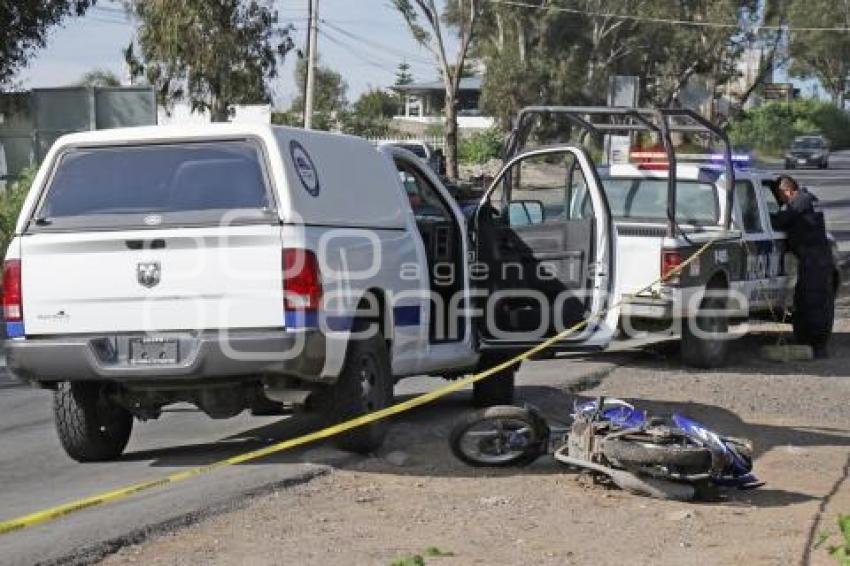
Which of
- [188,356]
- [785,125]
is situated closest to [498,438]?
[188,356]

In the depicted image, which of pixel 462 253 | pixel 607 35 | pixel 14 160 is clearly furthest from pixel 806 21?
pixel 462 253

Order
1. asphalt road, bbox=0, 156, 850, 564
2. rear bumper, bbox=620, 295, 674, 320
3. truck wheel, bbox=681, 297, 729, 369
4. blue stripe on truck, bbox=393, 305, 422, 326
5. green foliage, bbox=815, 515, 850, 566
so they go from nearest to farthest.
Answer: green foliage, bbox=815, 515, 850, 566, asphalt road, bbox=0, 156, 850, 564, blue stripe on truck, bbox=393, 305, 422, 326, rear bumper, bbox=620, 295, 674, 320, truck wheel, bbox=681, 297, 729, 369

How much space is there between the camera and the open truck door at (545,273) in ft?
34.1

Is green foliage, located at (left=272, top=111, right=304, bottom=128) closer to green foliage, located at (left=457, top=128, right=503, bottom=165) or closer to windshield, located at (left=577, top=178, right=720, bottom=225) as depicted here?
green foliage, located at (left=457, top=128, right=503, bottom=165)

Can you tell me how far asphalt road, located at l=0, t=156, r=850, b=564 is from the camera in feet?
23.0

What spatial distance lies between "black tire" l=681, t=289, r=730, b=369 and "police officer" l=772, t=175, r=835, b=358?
4.06ft

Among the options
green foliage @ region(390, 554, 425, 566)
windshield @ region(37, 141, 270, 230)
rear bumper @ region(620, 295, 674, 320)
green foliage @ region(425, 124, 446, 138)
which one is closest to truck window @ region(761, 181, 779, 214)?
rear bumper @ region(620, 295, 674, 320)

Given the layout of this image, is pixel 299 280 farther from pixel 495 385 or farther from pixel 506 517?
pixel 495 385

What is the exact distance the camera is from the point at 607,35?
63.2 metres

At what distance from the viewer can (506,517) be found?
7.34 metres

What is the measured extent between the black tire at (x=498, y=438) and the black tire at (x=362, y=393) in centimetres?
51

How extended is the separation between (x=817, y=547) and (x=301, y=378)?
2.95 meters

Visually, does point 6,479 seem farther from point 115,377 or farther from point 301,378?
point 301,378

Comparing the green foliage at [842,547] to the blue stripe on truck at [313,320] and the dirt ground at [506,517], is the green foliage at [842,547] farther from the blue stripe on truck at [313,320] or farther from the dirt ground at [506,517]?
the blue stripe on truck at [313,320]
